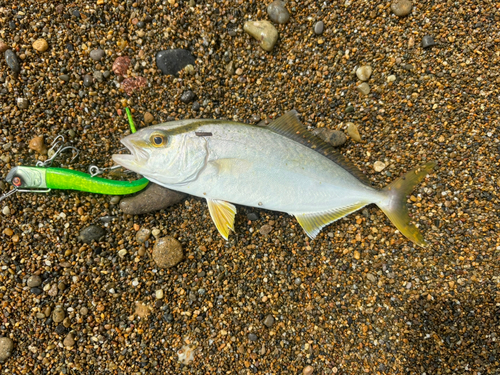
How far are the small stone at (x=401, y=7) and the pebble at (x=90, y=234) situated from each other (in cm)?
328

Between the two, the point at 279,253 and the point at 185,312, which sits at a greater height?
the point at 279,253

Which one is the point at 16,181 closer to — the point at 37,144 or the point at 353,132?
the point at 37,144

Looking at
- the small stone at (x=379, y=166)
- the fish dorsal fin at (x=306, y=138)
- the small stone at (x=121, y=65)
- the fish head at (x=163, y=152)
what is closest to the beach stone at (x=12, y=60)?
the small stone at (x=121, y=65)

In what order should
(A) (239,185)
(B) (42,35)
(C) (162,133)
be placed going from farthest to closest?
(B) (42,35) < (A) (239,185) < (C) (162,133)

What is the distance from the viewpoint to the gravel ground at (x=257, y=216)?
2.28 meters

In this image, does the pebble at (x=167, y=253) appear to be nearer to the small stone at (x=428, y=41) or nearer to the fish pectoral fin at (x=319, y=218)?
the fish pectoral fin at (x=319, y=218)

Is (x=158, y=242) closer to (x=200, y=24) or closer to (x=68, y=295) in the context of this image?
(x=68, y=295)

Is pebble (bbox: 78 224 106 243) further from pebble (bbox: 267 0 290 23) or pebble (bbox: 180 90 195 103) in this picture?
pebble (bbox: 267 0 290 23)

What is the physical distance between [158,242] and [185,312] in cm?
65

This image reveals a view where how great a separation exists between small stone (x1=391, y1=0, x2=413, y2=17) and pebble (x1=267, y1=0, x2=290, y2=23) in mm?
954

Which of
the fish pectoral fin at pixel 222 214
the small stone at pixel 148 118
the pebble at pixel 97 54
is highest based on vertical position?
the pebble at pixel 97 54

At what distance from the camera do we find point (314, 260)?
7.99ft

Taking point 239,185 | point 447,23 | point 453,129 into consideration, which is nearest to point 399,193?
point 453,129

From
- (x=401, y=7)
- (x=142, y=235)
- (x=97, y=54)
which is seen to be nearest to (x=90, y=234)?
(x=142, y=235)
